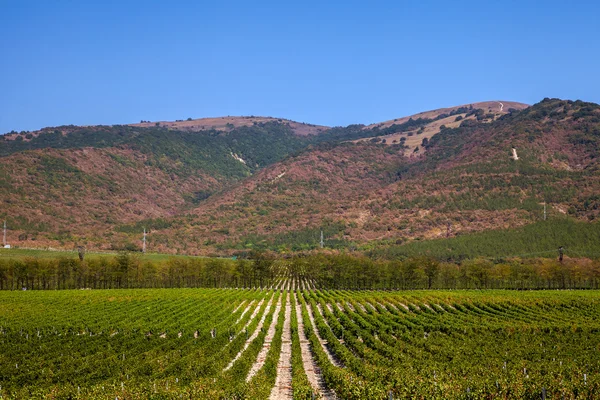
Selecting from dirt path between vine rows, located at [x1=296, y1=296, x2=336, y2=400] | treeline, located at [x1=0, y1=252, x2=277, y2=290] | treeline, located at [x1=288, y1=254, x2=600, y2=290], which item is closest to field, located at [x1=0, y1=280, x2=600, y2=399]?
dirt path between vine rows, located at [x1=296, y1=296, x2=336, y2=400]

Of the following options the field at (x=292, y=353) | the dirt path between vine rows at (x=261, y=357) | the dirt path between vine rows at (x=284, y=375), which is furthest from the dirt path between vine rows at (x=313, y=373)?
the dirt path between vine rows at (x=261, y=357)

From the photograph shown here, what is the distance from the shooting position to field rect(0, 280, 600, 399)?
27.4 m

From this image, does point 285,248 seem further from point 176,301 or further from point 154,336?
point 154,336

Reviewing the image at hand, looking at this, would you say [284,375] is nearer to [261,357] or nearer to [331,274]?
[261,357]

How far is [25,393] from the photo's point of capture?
27781 millimetres

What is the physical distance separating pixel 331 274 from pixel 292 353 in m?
84.5

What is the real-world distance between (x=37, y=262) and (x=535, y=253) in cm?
11177

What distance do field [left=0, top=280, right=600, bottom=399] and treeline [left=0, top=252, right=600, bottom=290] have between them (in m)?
40.0

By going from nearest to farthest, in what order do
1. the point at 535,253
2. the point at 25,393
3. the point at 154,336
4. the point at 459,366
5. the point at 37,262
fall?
the point at 25,393, the point at 459,366, the point at 154,336, the point at 37,262, the point at 535,253

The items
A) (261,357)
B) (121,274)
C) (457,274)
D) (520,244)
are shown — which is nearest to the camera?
(261,357)

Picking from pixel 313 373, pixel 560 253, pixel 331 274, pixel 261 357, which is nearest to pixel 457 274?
pixel 331 274

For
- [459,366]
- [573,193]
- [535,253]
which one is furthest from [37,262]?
[573,193]

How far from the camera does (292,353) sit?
142ft

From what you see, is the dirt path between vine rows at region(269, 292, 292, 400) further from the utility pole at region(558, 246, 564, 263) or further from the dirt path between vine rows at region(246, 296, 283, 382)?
the utility pole at region(558, 246, 564, 263)
